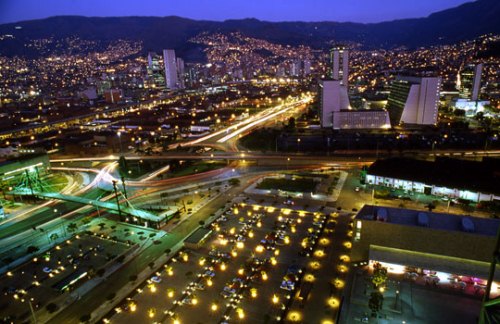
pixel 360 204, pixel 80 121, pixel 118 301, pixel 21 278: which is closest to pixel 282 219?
pixel 360 204

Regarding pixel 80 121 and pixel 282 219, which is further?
pixel 80 121

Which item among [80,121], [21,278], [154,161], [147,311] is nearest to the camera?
[147,311]

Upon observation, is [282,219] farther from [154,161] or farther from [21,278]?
[154,161]

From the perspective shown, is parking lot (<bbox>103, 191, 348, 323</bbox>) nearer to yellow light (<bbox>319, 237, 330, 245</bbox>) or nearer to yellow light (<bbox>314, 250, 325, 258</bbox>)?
yellow light (<bbox>314, 250, 325, 258</bbox>)

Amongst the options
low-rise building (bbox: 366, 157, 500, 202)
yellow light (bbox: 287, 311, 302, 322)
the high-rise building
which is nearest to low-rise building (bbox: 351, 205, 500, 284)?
yellow light (bbox: 287, 311, 302, 322)

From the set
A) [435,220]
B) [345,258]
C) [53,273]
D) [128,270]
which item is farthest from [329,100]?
[53,273]
